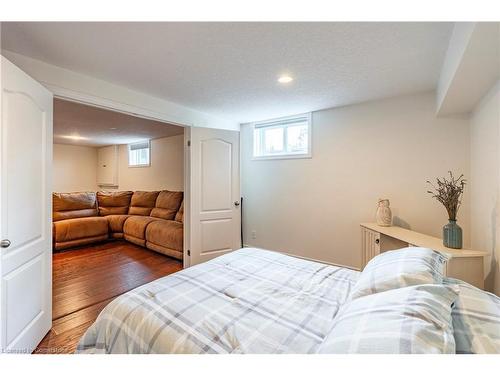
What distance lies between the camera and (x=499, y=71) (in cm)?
142

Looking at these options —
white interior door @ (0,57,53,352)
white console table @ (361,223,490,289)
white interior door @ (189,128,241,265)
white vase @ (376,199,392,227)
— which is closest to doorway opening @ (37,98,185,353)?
white interior door @ (0,57,53,352)

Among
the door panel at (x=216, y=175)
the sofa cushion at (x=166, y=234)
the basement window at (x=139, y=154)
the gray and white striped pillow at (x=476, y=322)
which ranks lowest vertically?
the sofa cushion at (x=166, y=234)

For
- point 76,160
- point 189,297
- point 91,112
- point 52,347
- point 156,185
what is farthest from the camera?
point 76,160

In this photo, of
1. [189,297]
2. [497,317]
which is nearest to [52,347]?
[189,297]

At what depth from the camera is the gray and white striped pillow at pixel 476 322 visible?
708 mm

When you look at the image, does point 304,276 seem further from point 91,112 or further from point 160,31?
point 91,112

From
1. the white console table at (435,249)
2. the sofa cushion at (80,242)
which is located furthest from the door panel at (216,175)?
the sofa cushion at (80,242)

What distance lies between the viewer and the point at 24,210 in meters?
1.51

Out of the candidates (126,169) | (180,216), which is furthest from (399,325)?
(126,169)

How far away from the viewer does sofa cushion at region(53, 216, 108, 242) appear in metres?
3.96

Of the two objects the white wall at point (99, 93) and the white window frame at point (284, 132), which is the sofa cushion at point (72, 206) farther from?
the white window frame at point (284, 132)

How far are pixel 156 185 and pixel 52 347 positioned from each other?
3.87 meters

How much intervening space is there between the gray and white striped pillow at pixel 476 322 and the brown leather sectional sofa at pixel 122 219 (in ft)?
10.8
